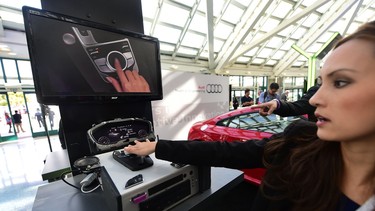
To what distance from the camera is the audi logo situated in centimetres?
477

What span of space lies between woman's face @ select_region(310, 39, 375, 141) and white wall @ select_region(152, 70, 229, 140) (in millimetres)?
3287

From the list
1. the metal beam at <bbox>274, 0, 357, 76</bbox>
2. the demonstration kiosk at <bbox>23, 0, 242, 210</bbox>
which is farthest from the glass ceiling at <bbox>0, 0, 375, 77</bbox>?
the demonstration kiosk at <bbox>23, 0, 242, 210</bbox>

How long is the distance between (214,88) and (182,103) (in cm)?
120

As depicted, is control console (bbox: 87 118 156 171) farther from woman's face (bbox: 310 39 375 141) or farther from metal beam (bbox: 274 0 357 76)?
metal beam (bbox: 274 0 357 76)

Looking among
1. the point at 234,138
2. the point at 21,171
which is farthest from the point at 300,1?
the point at 21,171

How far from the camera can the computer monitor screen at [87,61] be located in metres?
0.83

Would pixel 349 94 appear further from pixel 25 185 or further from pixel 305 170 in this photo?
pixel 25 185

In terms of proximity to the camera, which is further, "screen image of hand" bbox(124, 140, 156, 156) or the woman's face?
"screen image of hand" bbox(124, 140, 156, 156)

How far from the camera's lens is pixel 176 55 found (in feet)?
28.5

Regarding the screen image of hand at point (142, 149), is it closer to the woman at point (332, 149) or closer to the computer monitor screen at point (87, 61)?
the woman at point (332, 149)

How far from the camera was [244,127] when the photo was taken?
2615mm

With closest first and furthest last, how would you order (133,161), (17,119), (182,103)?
(133,161), (182,103), (17,119)

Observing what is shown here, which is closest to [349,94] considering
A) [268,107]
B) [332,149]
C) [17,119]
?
[332,149]

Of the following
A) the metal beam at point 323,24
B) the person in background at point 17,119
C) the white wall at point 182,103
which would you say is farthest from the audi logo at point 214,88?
the person in background at point 17,119
